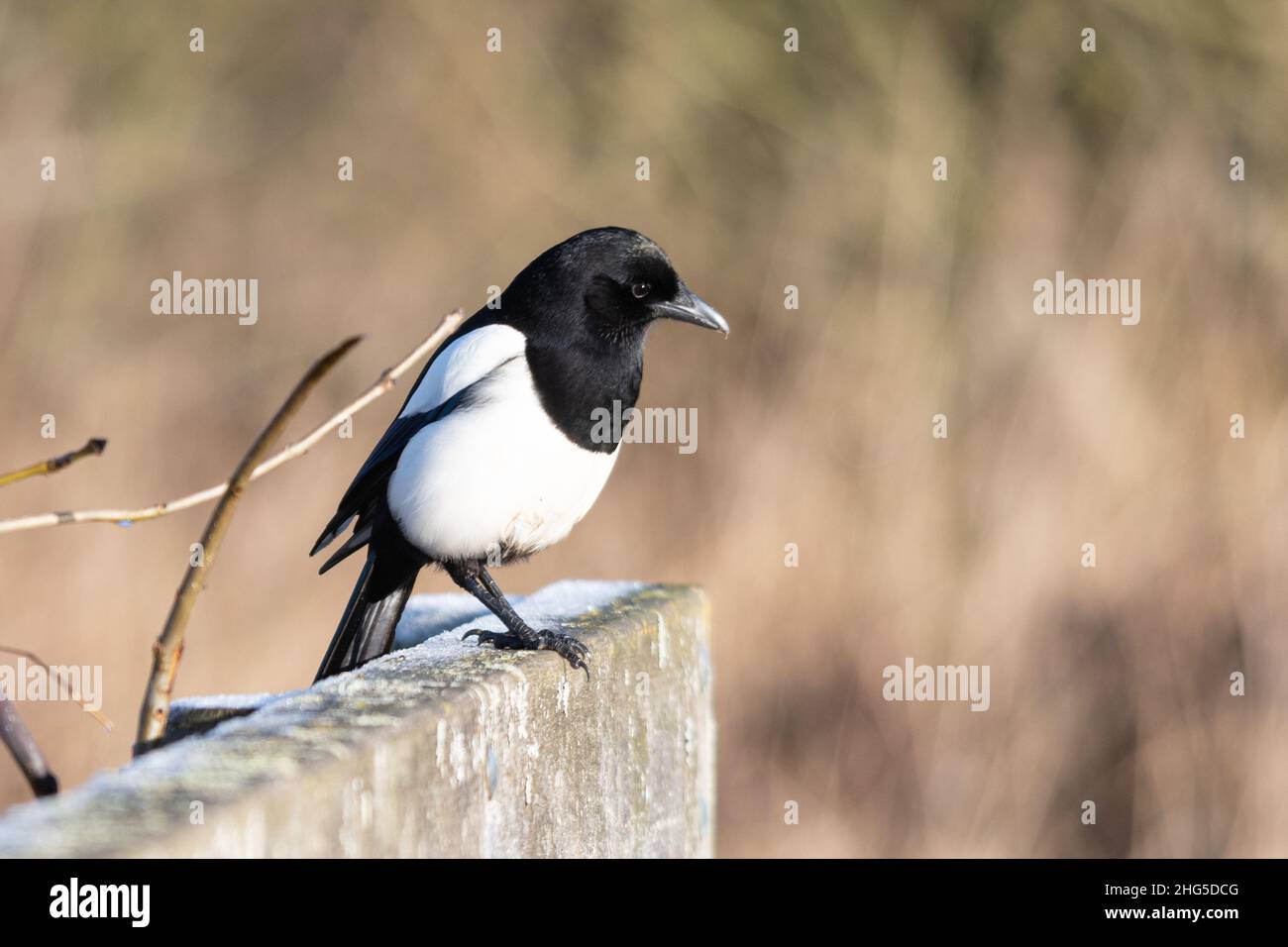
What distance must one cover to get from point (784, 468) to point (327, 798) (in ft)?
12.7

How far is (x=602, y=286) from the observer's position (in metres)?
3.08

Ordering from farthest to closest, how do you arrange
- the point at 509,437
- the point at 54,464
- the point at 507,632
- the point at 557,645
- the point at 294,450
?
A: 1. the point at 509,437
2. the point at 507,632
3. the point at 557,645
4. the point at 294,450
5. the point at 54,464

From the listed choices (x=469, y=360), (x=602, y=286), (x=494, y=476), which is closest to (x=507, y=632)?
(x=494, y=476)

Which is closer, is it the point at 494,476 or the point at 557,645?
the point at 557,645

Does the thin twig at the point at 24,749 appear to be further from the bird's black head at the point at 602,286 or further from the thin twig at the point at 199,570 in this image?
the bird's black head at the point at 602,286

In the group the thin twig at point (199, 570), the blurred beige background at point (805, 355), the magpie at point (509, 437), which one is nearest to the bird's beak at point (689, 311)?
the magpie at point (509, 437)

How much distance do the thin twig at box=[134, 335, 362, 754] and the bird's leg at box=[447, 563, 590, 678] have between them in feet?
1.66

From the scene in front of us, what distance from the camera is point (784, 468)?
205 inches

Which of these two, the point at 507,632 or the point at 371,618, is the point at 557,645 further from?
the point at 371,618

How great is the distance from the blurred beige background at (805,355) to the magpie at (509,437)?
6.66 feet

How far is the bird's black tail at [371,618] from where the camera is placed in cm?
289

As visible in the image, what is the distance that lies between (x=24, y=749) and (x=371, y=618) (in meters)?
1.28

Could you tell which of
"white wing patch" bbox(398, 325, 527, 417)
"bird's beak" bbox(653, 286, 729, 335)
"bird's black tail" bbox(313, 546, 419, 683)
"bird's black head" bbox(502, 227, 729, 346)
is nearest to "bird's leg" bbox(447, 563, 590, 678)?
"bird's black tail" bbox(313, 546, 419, 683)

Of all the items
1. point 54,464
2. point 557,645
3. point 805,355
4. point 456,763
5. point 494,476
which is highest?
point 805,355
